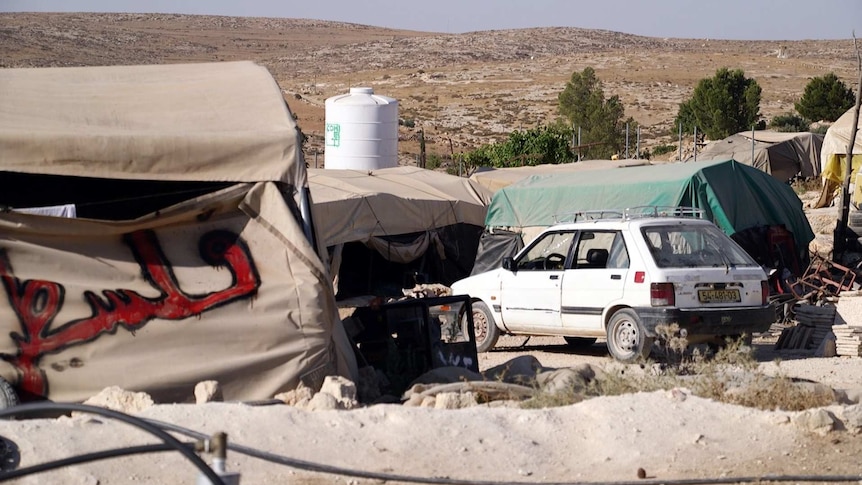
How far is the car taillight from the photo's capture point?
1114cm

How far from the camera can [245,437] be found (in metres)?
6.79

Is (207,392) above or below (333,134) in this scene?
below

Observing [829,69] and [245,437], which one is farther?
[829,69]

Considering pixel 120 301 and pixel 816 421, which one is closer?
pixel 816 421

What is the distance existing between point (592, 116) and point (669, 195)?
2764cm

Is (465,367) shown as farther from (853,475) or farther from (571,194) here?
(571,194)

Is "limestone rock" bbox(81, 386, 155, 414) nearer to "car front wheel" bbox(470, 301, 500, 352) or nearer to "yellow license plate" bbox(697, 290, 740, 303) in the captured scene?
"yellow license plate" bbox(697, 290, 740, 303)

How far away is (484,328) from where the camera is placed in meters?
13.4

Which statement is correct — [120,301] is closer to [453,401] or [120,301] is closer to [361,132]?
[453,401]

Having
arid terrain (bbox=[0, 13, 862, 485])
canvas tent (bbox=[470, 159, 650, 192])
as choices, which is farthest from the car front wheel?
canvas tent (bbox=[470, 159, 650, 192])

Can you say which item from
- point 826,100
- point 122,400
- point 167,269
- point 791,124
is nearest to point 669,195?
point 167,269

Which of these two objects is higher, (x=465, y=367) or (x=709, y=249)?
(x=709, y=249)

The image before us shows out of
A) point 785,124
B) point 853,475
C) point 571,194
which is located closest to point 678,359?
point 853,475

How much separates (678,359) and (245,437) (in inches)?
227
